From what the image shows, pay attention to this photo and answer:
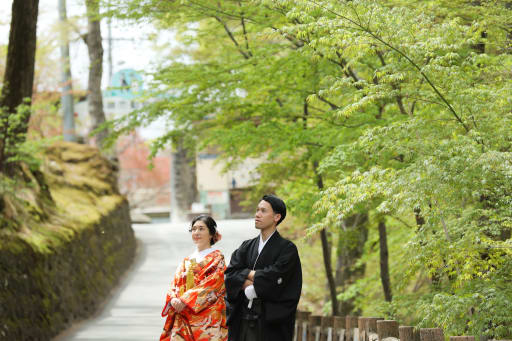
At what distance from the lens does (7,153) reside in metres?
10.9

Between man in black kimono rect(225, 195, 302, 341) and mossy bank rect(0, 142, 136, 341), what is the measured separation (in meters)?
4.41

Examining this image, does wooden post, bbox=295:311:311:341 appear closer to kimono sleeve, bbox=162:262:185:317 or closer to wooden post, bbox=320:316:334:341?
wooden post, bbox=320:316:334:341

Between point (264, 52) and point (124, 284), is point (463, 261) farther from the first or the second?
point (124, 284)

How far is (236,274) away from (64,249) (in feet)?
22.9

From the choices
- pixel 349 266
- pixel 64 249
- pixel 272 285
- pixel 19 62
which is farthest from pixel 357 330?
pixel 349 266

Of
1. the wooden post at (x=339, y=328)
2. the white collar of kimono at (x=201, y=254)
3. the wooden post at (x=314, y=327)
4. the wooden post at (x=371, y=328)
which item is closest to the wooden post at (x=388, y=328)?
the wooden post at (x=371, y=328)

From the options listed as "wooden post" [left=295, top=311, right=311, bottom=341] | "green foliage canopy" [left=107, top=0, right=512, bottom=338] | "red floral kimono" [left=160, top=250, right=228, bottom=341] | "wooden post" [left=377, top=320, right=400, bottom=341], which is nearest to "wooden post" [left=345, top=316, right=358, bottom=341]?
"green foliage canopy" [left=107, top=0, right=512, bottom=338]

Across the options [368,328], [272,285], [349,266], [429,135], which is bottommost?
[349,266]

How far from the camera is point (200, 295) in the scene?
18.1 ft

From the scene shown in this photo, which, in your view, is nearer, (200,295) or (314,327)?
(200,295)

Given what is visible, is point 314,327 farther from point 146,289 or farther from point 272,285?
point 146,289

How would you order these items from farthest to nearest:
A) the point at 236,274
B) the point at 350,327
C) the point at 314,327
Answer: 1. the point at 314,327
2. the point at 350,327
3. the point at 236,274

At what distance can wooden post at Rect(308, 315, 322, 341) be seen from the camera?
725 centimetres

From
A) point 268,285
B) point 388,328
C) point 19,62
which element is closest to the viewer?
point 268,285
